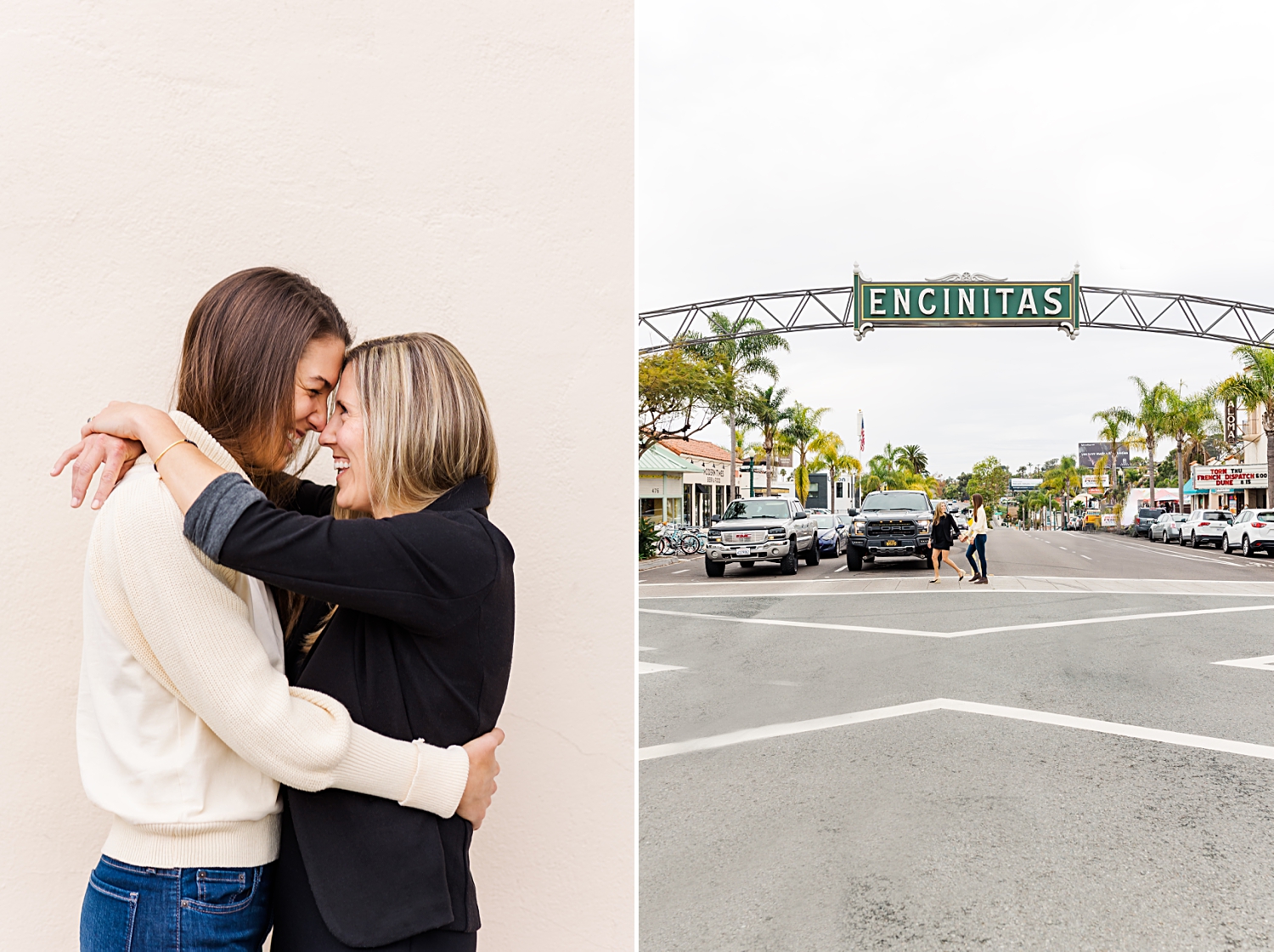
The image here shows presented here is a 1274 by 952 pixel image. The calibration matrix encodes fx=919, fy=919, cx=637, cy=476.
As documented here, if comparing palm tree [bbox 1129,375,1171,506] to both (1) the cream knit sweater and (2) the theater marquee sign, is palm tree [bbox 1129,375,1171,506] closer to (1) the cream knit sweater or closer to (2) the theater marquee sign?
(2) the theater marquee sign

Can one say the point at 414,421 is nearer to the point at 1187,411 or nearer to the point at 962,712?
the point at 962,712

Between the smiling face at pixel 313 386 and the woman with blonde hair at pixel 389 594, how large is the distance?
0.07 metres

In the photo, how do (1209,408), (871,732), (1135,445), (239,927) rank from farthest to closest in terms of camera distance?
(1135,445) → (1209,408) → (871,732) → (239,927)

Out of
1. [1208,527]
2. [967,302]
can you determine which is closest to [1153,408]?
[1208,527]

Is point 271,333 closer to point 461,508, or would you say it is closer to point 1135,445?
point 461,508

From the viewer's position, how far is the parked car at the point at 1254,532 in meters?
27.0

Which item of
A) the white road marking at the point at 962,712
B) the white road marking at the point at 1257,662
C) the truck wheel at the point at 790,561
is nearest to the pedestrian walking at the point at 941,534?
the truck wheel at the point at 790,561

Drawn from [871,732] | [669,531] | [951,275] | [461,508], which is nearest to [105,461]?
[461,508]

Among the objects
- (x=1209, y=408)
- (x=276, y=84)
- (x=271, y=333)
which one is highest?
(x=1209, y=408)

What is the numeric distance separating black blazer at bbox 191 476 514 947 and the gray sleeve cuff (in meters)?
0.01

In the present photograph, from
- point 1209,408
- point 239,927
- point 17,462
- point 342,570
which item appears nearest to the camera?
point 342,570

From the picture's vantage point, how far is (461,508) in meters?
1.53

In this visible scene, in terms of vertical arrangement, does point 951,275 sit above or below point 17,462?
above

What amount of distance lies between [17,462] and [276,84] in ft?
3.99
